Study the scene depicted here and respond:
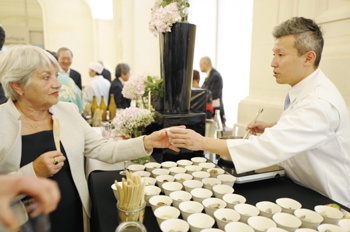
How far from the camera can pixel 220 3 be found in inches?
230

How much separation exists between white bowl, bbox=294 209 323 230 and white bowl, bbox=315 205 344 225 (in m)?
0.03

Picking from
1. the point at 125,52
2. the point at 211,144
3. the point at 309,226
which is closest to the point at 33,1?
the point at 125,52

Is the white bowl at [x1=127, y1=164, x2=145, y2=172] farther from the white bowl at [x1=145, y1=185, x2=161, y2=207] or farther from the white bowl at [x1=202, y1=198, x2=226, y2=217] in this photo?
the white bowl at [x1=202, y1=198, x2=226, y2=217]

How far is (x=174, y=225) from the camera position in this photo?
2.97ft

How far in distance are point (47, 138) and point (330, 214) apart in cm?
146

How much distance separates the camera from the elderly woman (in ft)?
4.16

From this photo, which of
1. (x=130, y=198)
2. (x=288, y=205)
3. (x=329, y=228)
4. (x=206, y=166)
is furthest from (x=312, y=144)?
(x=130, y=198)

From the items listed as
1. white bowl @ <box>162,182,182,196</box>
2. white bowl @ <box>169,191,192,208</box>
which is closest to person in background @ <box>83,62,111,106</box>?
white bowl @ <box>162,182,182,196</box>

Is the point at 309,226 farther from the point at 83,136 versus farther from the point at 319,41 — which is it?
the point at 83,136

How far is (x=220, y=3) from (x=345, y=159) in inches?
211

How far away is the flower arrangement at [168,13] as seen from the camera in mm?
1800

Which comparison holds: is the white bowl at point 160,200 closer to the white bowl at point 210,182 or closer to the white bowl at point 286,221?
the white bowl at point 210,182

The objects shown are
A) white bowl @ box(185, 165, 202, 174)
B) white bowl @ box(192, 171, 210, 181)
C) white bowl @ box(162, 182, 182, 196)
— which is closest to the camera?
white bowl @ box(162, 182, 182, 196)

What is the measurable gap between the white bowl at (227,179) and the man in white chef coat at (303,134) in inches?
3.0
